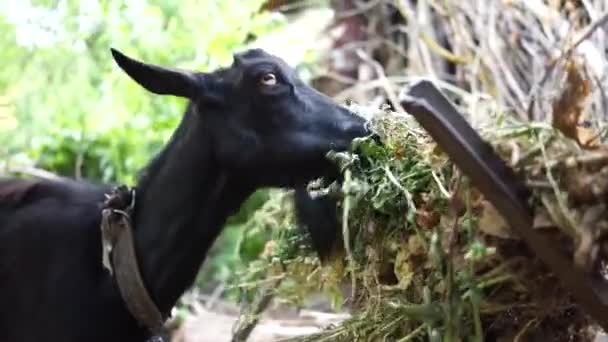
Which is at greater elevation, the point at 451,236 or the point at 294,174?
the point at 294,174

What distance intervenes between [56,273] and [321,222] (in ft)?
1.75

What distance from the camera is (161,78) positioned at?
174 cm

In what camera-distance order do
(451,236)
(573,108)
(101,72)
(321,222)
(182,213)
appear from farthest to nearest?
1. (101,72)
2. (182,213)
3. (321,222)
4. (451,236)
5. (573,108)

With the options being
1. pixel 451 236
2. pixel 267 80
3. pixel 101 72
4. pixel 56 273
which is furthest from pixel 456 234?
pixel 101 72

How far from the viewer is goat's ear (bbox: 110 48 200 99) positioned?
1716 millimetres

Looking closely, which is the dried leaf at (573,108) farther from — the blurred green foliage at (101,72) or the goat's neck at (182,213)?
the blurred green foliage at (101,72)

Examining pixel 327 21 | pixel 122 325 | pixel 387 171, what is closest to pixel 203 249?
pixel 122 325

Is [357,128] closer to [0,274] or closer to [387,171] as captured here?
[387,171]

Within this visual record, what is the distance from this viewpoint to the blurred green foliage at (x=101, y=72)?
2570 mm

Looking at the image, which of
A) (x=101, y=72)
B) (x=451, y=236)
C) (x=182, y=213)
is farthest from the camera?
(x=101, y=72)

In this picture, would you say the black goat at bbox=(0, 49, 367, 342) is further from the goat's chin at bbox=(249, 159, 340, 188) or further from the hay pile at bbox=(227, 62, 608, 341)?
the hay pile at bbox=(227, 62, 608, 341)

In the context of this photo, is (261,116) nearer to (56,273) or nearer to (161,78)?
(161,78)

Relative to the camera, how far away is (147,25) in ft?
9.04

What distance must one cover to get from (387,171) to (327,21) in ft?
7.28
